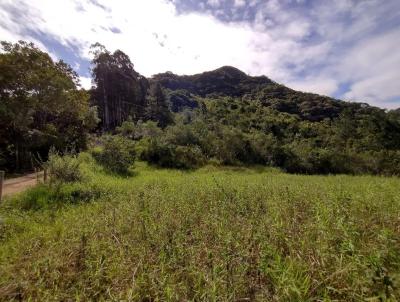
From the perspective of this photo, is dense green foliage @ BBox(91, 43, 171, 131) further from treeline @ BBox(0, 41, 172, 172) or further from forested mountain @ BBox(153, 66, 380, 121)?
forested mountain @ BBox(153, 66, 380, 121)

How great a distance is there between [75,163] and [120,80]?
30.0 m

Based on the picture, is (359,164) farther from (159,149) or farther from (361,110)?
(361,110)

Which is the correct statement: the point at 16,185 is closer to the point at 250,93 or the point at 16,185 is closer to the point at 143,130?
the point at 143,130

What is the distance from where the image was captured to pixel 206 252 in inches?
150

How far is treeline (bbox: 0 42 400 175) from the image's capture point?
14.3 meters

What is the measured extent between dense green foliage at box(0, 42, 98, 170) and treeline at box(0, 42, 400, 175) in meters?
0.05

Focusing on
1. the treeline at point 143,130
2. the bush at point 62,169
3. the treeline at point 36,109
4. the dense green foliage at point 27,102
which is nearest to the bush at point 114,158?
the treeline at point 143,130

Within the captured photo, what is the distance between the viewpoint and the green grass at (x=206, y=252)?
9.98 ft

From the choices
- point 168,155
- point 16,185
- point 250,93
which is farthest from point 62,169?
point 250,93

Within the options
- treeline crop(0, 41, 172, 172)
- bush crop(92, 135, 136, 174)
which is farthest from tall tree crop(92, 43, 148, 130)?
bush crop(92, 135, 136, 174)

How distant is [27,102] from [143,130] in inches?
523

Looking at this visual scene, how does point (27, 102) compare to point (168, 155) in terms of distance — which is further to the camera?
point (168, 155)

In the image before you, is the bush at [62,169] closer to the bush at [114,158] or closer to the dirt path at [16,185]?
the dirt path at [16,185]

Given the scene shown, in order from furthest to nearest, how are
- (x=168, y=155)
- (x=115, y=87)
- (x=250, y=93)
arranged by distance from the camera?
(x=250, y=93)
(x=115, y=87)
(x=168, y=155)
